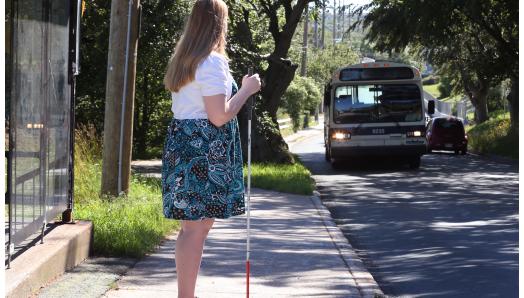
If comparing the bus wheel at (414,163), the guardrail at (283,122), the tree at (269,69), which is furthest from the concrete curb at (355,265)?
the guardrail at (283,122)

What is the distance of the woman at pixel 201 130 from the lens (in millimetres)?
5121

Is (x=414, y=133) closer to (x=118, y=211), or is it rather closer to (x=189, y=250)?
(x=118, y=211)

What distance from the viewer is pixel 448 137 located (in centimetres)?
3847

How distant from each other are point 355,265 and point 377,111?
1619cm

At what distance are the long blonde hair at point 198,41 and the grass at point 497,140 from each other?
30.2 metres

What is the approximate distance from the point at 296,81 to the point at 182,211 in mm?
58785

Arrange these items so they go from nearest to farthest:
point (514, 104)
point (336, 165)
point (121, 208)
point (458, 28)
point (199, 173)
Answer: point (199, 173) < point (121, 208) < point (336, 165) < point (458, 28) < point (514, 104)

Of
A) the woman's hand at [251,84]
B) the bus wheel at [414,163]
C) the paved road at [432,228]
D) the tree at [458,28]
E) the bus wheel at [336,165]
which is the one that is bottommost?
the paved road at [432,228]

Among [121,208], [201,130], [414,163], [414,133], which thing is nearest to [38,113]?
[201,130]

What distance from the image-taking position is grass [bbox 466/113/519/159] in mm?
36281

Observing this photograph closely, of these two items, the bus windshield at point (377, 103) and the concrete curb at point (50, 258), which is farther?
the bus windshield at point (377, 103)

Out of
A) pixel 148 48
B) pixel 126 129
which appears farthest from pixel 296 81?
pixel 126 129

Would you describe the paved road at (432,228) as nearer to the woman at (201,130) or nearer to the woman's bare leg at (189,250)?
the woman's bare leg at (189,250)

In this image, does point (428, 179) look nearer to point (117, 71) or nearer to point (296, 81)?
→ point (117, 71)
